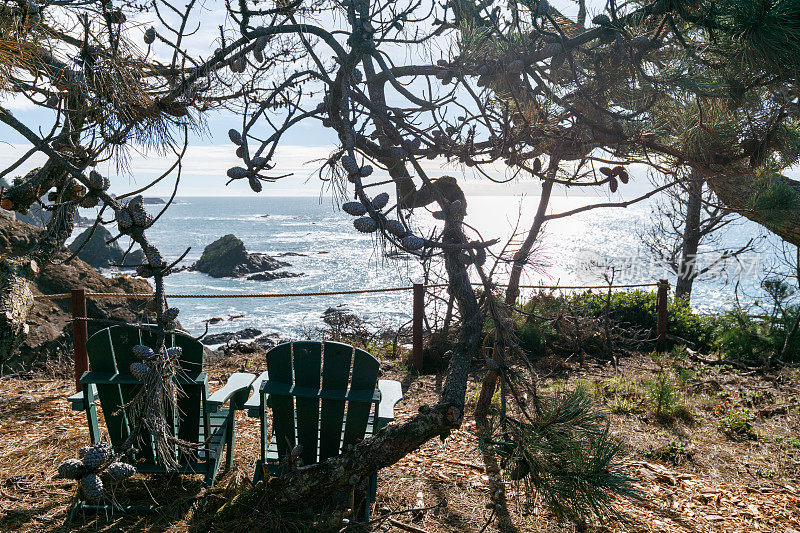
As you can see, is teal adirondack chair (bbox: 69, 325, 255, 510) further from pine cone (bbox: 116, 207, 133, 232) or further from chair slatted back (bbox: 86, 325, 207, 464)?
pine cone (bbox: 116, 207, 133, 232)

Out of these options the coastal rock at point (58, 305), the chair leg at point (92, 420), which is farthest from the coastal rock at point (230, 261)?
the chair leg at point (92, 420)

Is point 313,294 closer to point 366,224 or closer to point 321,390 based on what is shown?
point 321,390

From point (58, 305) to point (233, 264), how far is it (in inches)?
964

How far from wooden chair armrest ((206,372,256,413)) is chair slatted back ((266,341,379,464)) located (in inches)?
10.6

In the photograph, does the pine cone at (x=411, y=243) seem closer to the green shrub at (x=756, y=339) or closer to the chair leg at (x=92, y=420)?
the chair leg at (x=92, y=420)

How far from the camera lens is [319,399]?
2.78 m

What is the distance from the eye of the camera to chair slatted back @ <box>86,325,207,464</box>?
2.68m

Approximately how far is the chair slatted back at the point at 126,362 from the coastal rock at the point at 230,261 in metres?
27.9

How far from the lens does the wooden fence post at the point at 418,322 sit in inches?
219

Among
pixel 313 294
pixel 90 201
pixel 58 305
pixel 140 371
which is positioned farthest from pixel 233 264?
pixel 140 371

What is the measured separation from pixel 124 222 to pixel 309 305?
68.0ft

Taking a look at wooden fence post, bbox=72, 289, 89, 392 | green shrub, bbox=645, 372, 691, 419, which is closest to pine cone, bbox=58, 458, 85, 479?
wooden fence post, bbox=72, 289, 89, 392

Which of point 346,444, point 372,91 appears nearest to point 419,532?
point 346,444

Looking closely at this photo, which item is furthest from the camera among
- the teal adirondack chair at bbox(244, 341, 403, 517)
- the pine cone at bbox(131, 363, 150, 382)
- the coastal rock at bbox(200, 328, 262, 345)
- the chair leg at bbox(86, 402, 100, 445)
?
the coastal rock at bbox(200, 328, 262, 345)
